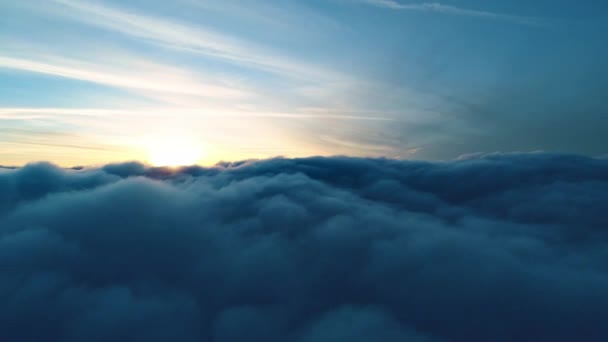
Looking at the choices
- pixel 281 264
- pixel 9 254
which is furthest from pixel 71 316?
pixel 281 264

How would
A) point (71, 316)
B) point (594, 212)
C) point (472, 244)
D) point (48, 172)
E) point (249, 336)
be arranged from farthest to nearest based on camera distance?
point (48, 172)
point (594, 212)
point (472, 244)
point (71, 316)
point (249, 336)

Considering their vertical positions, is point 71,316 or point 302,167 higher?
point 302,167

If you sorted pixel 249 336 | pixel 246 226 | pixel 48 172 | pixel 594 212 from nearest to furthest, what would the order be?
1. pixel 249 336
2. pixel 594 212
3. pixel 246 226
4. pixel 48 172

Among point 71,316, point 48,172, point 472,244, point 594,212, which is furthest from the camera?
point 48,172

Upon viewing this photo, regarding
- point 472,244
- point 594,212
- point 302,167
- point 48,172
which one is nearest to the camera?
point 472,244

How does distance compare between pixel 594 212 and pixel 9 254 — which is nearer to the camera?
pixel 9 254

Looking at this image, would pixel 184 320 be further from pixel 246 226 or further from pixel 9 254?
pixel 9 254

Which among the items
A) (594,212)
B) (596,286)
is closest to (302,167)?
(594,212)

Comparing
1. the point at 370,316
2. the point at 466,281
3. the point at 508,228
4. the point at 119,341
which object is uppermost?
the point at 508,228

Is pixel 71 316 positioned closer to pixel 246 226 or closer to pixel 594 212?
pixel 246 226
